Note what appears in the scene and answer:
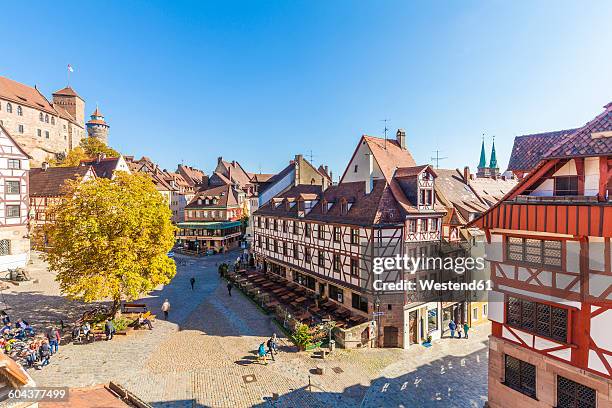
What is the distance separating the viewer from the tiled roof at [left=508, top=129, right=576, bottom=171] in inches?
496

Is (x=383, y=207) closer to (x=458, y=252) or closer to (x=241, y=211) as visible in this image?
(x=458, y=252)

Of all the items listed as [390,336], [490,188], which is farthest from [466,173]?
[390,336]

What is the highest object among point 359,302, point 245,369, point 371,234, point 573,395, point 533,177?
point 533,177

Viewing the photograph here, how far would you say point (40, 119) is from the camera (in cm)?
6762

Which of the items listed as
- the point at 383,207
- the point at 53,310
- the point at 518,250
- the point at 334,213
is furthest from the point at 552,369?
the point at 53,310

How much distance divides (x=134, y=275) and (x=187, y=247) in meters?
36.2

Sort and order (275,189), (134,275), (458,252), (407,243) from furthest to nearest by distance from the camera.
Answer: (275,189) → (458,252) → (407,243) → (134,275)

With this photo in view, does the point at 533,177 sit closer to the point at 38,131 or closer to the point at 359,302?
the point at 359,302

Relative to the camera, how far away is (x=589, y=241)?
1026cm

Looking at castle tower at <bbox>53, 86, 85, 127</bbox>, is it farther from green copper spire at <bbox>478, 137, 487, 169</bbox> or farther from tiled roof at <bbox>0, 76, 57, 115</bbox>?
green copper spire at <bbox>478, 137, 487, 169</bbox>

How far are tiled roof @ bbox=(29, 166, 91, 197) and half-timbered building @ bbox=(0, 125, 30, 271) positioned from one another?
11150 millimetres

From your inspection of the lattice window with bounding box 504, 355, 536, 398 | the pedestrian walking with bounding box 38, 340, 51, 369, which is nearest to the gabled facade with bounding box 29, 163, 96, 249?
the pedestrian walking with bounding box 38, 340, 51, 369

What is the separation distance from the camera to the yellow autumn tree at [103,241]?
19.8 metres

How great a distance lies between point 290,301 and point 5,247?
30019mm
